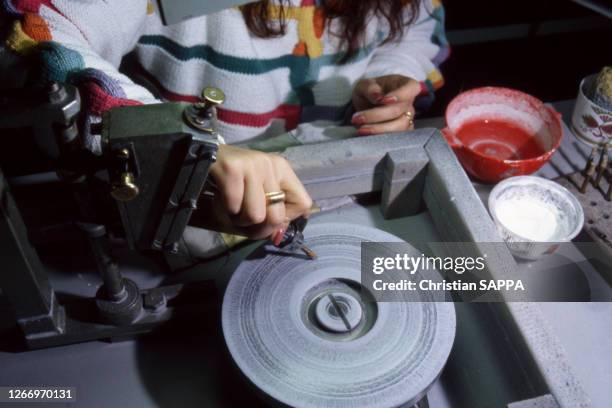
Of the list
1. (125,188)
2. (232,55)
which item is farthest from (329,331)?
(232,55)

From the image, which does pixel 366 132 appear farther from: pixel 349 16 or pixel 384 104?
pixel 349 16

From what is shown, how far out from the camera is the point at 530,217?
41.8 inches

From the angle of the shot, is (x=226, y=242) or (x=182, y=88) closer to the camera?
(x=226, y=242)

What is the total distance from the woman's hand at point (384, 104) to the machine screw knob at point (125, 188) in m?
0.54

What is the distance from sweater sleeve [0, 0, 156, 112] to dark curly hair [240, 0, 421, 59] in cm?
21

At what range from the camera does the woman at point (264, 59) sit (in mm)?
825

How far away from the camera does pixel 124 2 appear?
1009 millimetres

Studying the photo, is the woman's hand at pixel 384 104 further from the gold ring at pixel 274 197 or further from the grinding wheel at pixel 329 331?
the gold ring at pixel 274 197

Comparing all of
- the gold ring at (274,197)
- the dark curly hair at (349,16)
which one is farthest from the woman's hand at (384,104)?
the gold ring at (274,197)

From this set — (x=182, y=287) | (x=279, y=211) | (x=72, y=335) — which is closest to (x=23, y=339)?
(x=72, y=335)

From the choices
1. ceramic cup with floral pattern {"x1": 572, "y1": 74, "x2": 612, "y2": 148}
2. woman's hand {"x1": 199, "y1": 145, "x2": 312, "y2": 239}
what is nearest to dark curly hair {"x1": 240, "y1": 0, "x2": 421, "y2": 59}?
ceramic cup with floral pattern {"x1": 572, "y1": 74, "x2": 612, "y2": 148}

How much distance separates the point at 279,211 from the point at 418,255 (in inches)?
9.9

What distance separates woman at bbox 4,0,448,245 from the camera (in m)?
0.82

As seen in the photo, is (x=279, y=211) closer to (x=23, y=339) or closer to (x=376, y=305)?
(x=376, y=305)
